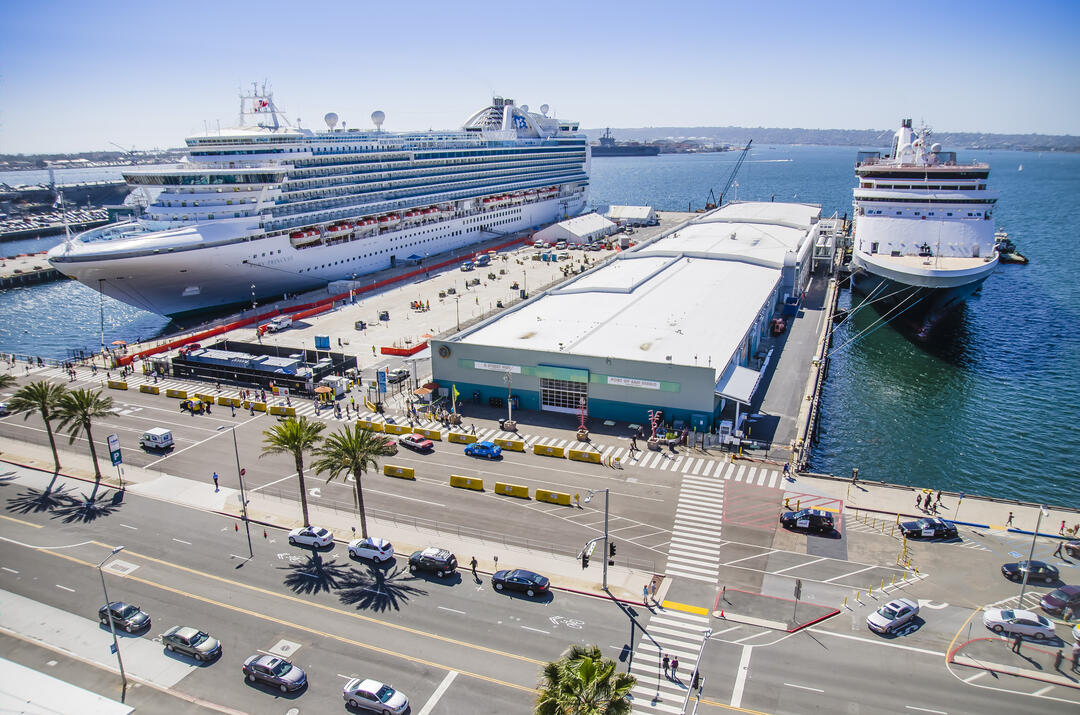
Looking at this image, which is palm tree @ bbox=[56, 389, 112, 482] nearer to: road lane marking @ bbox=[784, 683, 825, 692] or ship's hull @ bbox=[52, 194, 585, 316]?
ship's hull @ bbox=[52, 194, 585, 316]

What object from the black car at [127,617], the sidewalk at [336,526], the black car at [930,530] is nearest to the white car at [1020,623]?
the black car at [930,530]

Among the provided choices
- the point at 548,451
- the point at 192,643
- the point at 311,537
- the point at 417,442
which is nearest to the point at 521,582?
the point at 311,537

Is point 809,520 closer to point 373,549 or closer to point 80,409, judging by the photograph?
point 373,549

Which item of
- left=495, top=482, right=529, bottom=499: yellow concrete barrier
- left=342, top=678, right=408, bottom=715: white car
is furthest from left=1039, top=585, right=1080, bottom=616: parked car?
left=342, top=678, right=408, bottom=715: white car

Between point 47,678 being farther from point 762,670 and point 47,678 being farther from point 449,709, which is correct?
point 762,670

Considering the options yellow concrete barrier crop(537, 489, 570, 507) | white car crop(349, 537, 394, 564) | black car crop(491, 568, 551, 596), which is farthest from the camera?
yellow concrete barrier crop(537, 489, 570, 507)
